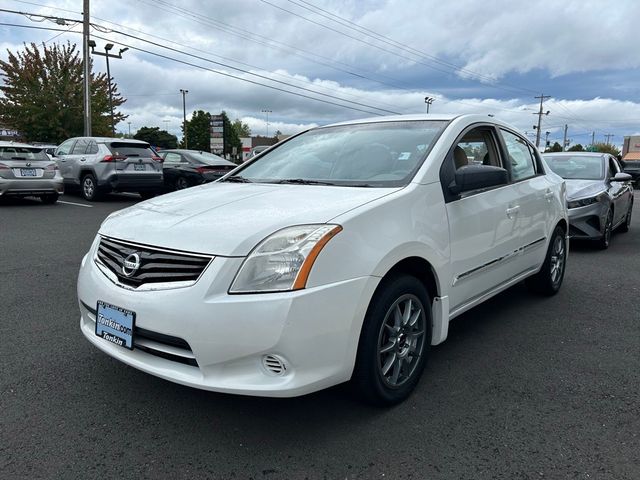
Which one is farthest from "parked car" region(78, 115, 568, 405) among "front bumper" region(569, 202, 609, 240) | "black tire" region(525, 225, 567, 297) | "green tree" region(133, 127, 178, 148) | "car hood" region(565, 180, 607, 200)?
"green tree" region(133, 127, 178, 148)

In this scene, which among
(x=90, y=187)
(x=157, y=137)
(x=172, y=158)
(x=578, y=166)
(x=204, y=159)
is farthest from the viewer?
(x=157, y=137)

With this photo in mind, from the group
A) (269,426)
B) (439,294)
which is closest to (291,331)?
(269,426)

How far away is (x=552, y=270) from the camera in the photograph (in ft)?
15.5

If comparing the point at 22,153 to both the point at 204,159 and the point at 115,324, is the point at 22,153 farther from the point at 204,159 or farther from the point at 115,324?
the point at 115,324

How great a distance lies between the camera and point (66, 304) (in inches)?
170

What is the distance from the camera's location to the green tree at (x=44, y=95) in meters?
27.8

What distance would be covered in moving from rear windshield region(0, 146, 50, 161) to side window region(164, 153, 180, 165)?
3.31 meters

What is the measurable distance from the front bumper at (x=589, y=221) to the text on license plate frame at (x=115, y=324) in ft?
21.6

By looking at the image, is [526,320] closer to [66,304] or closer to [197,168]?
[66,304]

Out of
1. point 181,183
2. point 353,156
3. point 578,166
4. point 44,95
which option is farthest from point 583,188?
point 44,95

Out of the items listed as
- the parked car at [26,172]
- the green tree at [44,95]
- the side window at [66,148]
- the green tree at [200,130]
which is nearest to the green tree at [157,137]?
the green tree at [200,130]

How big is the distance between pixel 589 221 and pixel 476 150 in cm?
433

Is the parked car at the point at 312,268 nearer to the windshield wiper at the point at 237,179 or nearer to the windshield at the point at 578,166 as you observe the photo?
the windshield wiper at the point at 237,179

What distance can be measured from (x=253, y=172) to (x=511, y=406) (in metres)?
2.32
